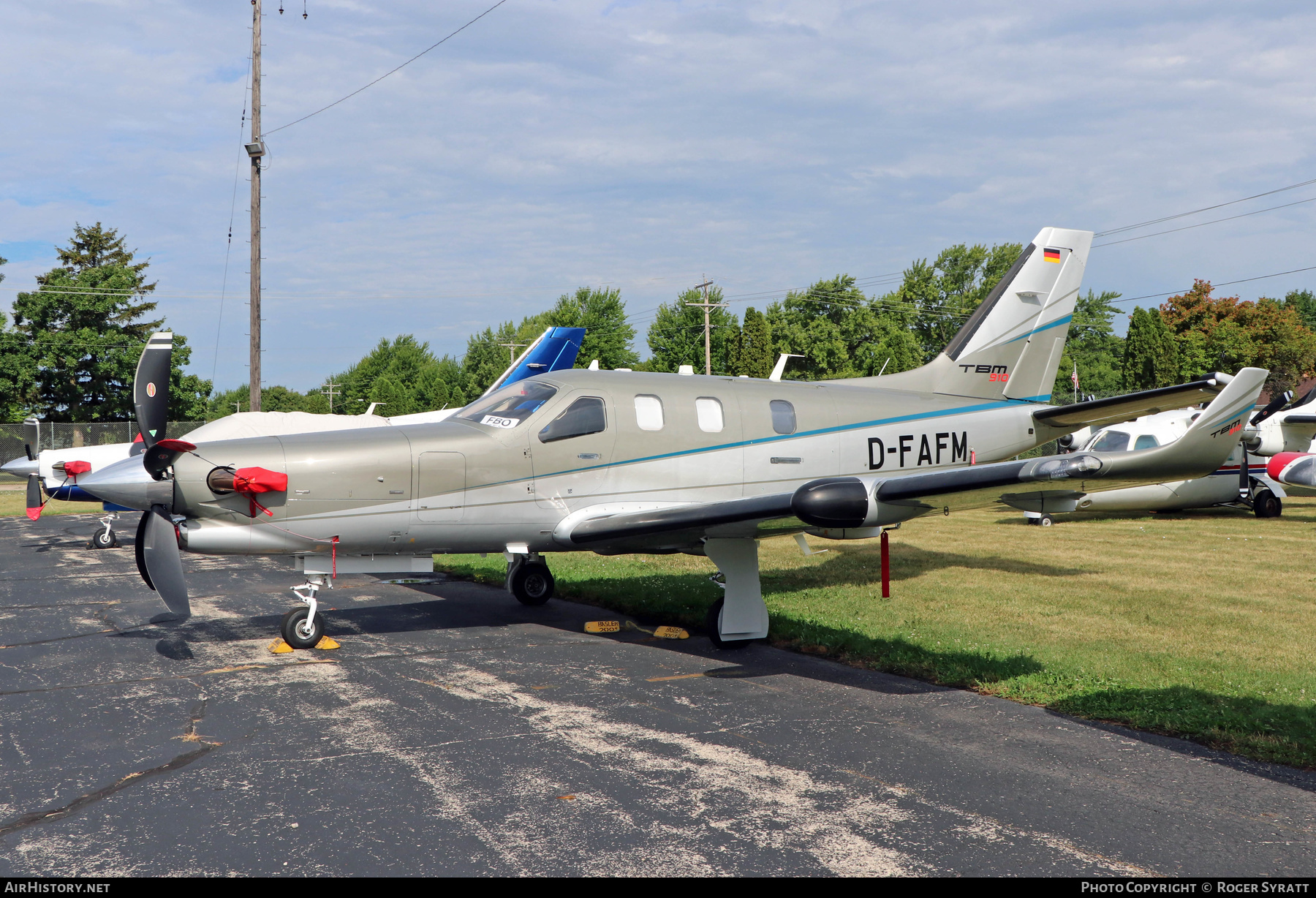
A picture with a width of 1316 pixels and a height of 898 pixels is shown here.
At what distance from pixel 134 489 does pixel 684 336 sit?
217ft

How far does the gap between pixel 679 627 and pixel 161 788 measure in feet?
17.5

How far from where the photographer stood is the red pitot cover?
7.49 meters

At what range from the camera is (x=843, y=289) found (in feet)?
237

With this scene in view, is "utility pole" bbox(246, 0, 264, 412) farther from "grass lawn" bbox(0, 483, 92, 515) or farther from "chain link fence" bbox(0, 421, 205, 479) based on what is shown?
"chain link fence" bbox(0, 421, 205, 479)

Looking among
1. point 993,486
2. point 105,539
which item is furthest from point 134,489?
point 105,539

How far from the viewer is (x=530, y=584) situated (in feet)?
35.1

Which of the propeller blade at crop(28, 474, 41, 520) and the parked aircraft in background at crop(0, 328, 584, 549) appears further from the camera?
the propeller blade at crop(28, 474, 41, 520)

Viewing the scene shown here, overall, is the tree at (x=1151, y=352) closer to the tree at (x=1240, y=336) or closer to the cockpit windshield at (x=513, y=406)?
the tree at (x=1240, y=336)

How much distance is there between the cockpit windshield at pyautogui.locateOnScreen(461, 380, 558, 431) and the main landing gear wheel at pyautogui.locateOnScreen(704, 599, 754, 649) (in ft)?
8.40

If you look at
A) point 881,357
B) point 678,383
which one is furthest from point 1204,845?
point 881,357

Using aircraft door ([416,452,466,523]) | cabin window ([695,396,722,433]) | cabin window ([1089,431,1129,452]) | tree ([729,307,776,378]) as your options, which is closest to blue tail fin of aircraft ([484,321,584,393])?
cabin window ([1089,431,1129,452])

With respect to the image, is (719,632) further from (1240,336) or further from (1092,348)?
(1092,348)

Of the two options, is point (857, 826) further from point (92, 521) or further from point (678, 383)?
point (92, 521)

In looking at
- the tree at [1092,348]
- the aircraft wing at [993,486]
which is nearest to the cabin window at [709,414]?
the aircraft wing at [993,486]
